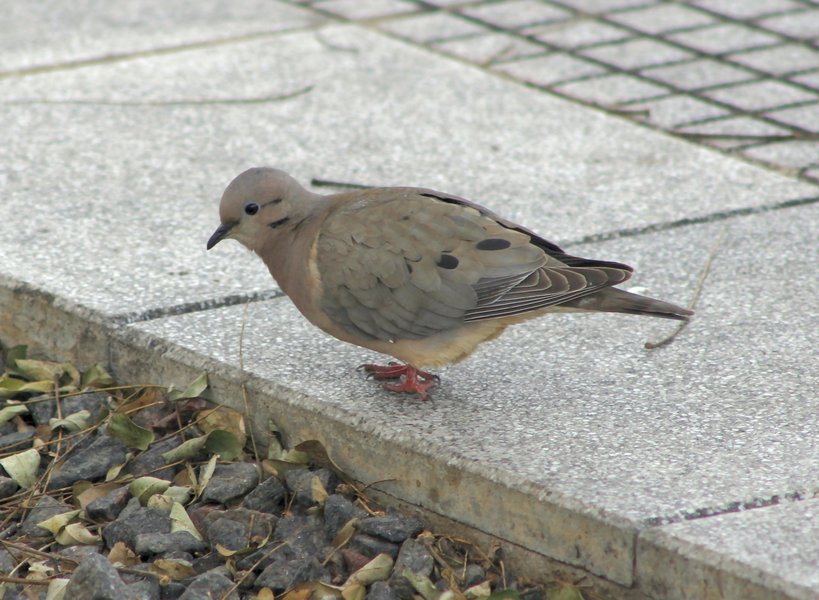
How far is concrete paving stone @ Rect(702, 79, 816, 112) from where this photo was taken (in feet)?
18.0

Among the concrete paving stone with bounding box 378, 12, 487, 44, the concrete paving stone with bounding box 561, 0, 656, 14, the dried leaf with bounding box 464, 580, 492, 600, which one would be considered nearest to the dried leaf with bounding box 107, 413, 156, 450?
the dried leaf with bounding box 464, 580, 492, 600

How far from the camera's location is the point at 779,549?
2.55 m

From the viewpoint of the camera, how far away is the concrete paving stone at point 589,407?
278cm

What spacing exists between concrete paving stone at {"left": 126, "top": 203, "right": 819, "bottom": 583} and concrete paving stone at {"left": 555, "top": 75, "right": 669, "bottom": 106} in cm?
159

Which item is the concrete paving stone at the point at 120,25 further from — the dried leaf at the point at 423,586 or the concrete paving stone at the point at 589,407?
the dried leaf at the point at 423,586

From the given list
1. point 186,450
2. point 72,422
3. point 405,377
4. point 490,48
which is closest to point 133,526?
point 186,450

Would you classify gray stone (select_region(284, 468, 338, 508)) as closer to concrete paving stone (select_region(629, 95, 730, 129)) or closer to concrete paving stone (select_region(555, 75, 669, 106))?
concrete paving stone (select_region(629, 95, 730, 129))

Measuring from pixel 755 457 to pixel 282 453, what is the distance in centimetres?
116

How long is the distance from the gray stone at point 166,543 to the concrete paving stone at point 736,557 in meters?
1.04

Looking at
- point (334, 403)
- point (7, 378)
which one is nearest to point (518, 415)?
point (334, 403)

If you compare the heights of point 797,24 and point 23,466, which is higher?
point 797,24

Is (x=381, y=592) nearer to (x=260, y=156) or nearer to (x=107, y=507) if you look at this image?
(x=107, y=507)

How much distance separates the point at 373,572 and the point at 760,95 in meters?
3.50

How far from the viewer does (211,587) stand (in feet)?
9.30
